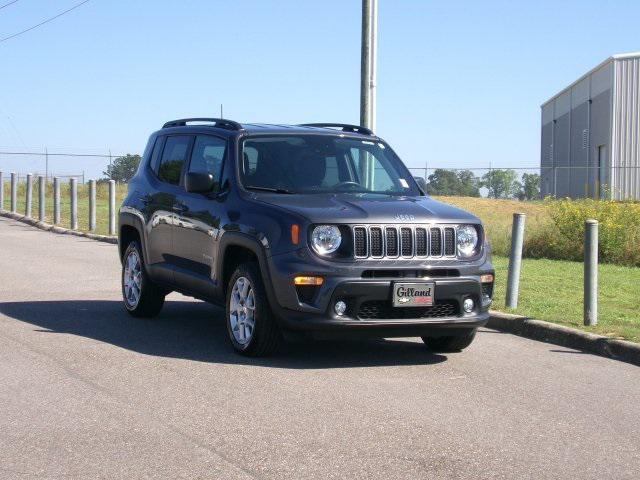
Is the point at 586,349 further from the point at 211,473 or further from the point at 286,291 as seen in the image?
the point at 211,473

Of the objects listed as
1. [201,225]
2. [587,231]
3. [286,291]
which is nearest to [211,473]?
[286,291]

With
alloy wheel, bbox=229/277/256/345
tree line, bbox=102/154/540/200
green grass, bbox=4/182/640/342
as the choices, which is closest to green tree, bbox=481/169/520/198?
tree line, bbox=102/154/540/200

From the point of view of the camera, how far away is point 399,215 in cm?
854

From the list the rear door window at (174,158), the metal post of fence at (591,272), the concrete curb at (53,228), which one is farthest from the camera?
the concrete curb at (53,228)

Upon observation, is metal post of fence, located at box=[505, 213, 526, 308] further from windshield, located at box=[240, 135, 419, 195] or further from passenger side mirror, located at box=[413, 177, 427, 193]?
windshield, located at box=[240, 135, 419, 195]

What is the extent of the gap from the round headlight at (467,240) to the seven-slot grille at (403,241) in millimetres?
97

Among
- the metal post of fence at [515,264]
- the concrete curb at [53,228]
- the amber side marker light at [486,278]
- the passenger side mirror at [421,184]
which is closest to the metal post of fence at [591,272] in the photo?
the metal post of fence at [515,264]

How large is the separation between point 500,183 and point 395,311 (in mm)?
52856

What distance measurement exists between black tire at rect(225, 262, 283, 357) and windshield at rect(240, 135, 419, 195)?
0.85 meters

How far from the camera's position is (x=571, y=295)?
13.4 m

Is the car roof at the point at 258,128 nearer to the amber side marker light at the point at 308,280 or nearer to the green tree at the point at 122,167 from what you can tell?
the amber side marker light at the point at 308,280

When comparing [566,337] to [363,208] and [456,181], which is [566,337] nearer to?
[363,208]

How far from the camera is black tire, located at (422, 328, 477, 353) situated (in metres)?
9.21

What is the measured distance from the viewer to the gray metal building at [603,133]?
151 feet
